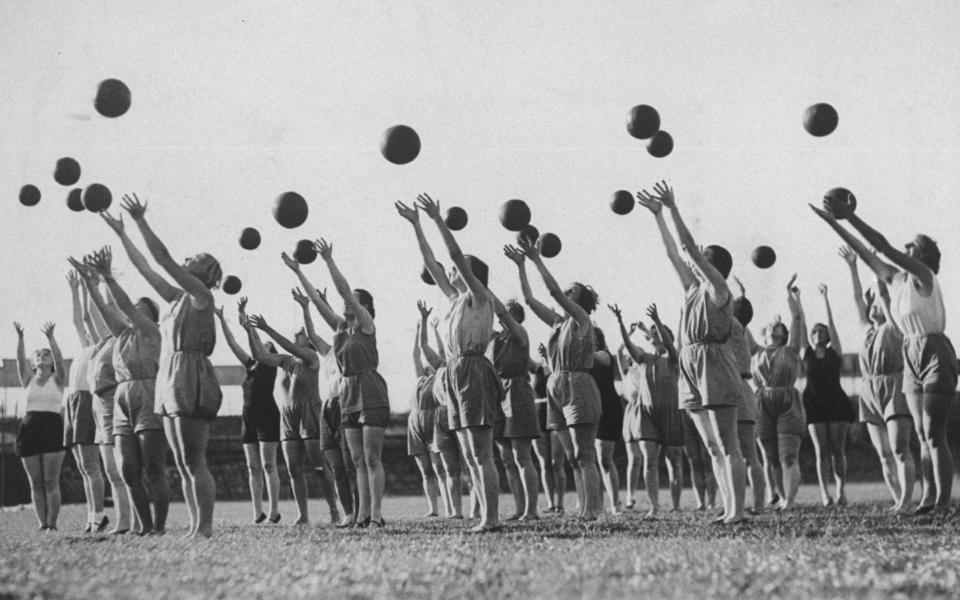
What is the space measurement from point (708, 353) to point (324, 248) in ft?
12.9

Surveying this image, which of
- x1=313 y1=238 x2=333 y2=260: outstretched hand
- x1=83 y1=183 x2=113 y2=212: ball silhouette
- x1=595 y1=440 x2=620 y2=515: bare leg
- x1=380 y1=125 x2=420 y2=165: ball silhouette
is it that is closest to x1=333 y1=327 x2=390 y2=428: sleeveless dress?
x1=313 y1=238 x2=333 y2=260: outstretched hand

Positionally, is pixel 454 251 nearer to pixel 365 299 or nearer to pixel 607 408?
pixel 365 299

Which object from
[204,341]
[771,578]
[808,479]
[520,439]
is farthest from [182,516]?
[808,479]

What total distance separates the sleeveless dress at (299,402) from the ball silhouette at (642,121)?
4657 mm

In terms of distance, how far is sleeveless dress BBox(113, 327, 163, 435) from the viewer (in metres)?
9.79

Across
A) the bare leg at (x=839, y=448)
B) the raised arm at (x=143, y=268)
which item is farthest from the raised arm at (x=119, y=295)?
the bare leg at (x=839, y=448)

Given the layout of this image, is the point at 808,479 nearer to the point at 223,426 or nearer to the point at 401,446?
the point at 401,446

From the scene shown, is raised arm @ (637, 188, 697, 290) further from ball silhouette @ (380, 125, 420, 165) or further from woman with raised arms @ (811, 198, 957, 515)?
ball silhouette @ (380, 125, 420, 165)

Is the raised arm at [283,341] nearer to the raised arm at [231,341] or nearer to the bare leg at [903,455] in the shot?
the raised arm at [231,341]

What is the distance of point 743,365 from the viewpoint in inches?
515

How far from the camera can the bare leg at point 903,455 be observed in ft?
35.6

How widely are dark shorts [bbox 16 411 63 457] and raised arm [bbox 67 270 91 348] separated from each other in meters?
1.35

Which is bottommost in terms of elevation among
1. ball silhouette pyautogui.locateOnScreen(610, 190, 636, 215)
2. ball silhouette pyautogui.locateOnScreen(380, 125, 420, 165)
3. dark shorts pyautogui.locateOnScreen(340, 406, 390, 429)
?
dark shorts pyautogui.locateOnScreen(340, 406, 390, 429)

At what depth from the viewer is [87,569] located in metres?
6.51
